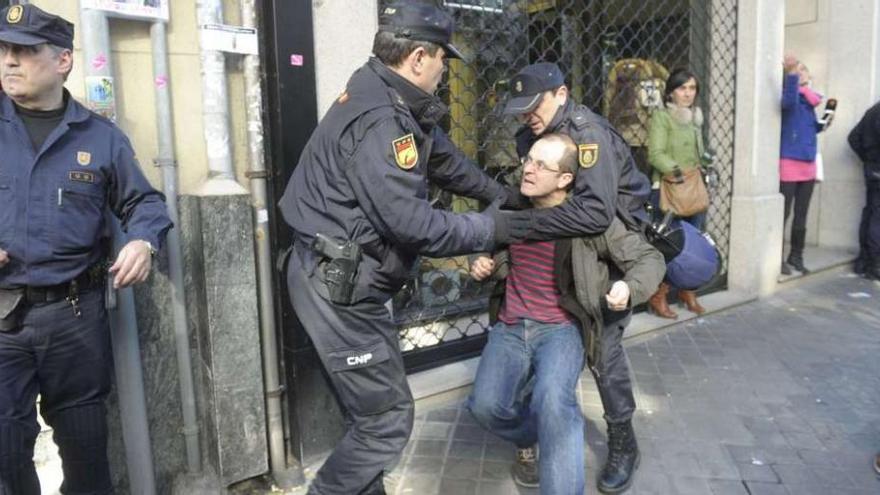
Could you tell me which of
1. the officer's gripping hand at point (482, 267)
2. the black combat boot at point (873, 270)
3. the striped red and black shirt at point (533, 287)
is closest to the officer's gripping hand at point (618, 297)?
the striped red and black shirt at point (533, 287)

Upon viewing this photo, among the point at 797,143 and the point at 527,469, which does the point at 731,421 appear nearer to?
the point at 527,469

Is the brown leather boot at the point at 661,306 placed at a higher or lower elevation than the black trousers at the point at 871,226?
lower

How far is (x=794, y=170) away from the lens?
6.94m

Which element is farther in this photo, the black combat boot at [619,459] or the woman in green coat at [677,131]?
the woman in green coat at [677,131]

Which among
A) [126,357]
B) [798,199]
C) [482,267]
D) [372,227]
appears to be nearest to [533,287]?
[482,267]

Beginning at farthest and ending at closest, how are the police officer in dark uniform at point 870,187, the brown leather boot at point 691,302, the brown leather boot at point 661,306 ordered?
the police officer in dark uniform at point 870,187 → the brown leather boot at point 691,302 → the brown leather boot at point 661,306

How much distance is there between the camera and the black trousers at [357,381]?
252 centimetres

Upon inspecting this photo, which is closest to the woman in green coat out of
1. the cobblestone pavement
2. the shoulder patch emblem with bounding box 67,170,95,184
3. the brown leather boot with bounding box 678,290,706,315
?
the brown leather boot with bounding box 678,290,706,315

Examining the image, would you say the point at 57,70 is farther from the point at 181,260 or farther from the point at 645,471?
the point at 645,471

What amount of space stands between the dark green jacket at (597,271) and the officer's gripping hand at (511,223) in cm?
18

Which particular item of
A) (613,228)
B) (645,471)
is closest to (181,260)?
(613,228)

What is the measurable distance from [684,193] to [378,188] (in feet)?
12.8

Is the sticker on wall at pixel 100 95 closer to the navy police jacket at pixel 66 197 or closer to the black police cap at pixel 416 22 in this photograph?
the navy police jacket at pixel 66 197

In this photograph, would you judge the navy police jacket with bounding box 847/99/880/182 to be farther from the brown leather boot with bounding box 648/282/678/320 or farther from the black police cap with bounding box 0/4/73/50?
the black police cap with bounding box 0/4/73/50
